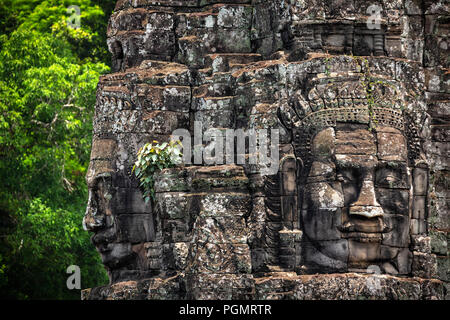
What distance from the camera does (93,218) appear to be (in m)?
17.9

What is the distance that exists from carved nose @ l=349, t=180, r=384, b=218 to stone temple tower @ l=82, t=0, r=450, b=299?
0.07 feet

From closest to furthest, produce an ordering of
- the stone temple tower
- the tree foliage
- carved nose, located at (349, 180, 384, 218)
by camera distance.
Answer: carved nose, located at (349, 180, 384, 218)
the stone temple tower
the tree foliage

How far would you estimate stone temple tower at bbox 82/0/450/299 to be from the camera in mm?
16469

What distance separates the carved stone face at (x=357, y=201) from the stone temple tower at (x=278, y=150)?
0.07ft

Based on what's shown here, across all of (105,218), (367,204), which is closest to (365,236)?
(367,204)

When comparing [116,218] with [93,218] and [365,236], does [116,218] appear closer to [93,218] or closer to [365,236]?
[93,218]

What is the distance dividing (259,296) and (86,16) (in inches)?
514

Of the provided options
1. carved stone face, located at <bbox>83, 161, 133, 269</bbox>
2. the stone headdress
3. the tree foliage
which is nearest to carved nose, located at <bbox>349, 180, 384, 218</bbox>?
the stone headdress

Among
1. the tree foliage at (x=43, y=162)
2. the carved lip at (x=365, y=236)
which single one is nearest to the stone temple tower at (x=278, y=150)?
the carved lip at (x=365, y=236)

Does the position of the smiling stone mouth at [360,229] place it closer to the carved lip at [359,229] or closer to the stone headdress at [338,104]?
the carved lip at [359,229]

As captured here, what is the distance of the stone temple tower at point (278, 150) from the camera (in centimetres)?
1647

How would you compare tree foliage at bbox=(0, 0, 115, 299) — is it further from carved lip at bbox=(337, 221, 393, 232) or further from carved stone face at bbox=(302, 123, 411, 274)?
carved lip at bbox=(337, 221, 393, 232)

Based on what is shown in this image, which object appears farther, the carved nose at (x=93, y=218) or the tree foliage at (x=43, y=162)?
the tree foliage at (x=43, y=162)

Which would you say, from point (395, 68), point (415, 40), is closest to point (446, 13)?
point (415, 40)
